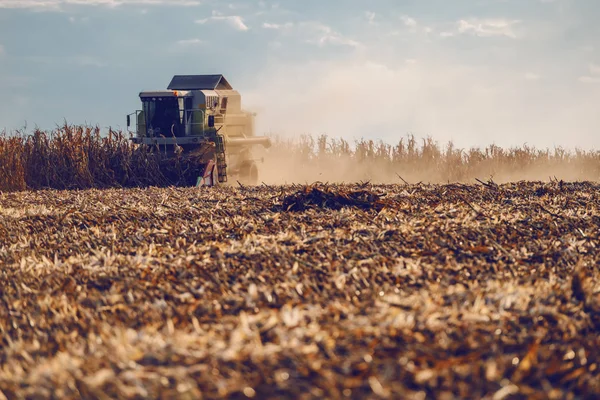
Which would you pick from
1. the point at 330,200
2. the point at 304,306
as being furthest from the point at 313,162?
the point at 304,306

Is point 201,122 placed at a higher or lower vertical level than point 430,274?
higher

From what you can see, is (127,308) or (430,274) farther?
(430,274)

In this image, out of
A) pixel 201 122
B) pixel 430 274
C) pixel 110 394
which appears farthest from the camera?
pixel 201 122

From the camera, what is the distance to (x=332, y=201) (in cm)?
1013

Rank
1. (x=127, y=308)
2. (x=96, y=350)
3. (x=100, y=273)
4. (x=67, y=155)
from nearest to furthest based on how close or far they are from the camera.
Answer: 1. (x=96, y=350)
2. (x=127, y=308)
3. (x=100, y=273)
4. (x=67, y=155)

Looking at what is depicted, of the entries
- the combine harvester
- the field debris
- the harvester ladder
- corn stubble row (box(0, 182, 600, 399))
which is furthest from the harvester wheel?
corn stubble row (box(0, 182, 600, 399))

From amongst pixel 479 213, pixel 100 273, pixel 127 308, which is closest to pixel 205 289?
pixel 127 308

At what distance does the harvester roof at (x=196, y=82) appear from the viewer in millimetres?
21953

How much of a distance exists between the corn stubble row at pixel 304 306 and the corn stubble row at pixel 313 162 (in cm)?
1001

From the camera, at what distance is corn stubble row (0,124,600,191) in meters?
19.1

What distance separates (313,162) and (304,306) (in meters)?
24.0

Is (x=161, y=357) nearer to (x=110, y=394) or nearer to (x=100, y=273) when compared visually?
(x=110, y=394)

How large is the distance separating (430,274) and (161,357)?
8.52 ft

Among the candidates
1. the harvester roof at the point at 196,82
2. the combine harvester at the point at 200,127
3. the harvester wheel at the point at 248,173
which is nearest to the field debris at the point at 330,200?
the combine harvester at the point at 200,127
